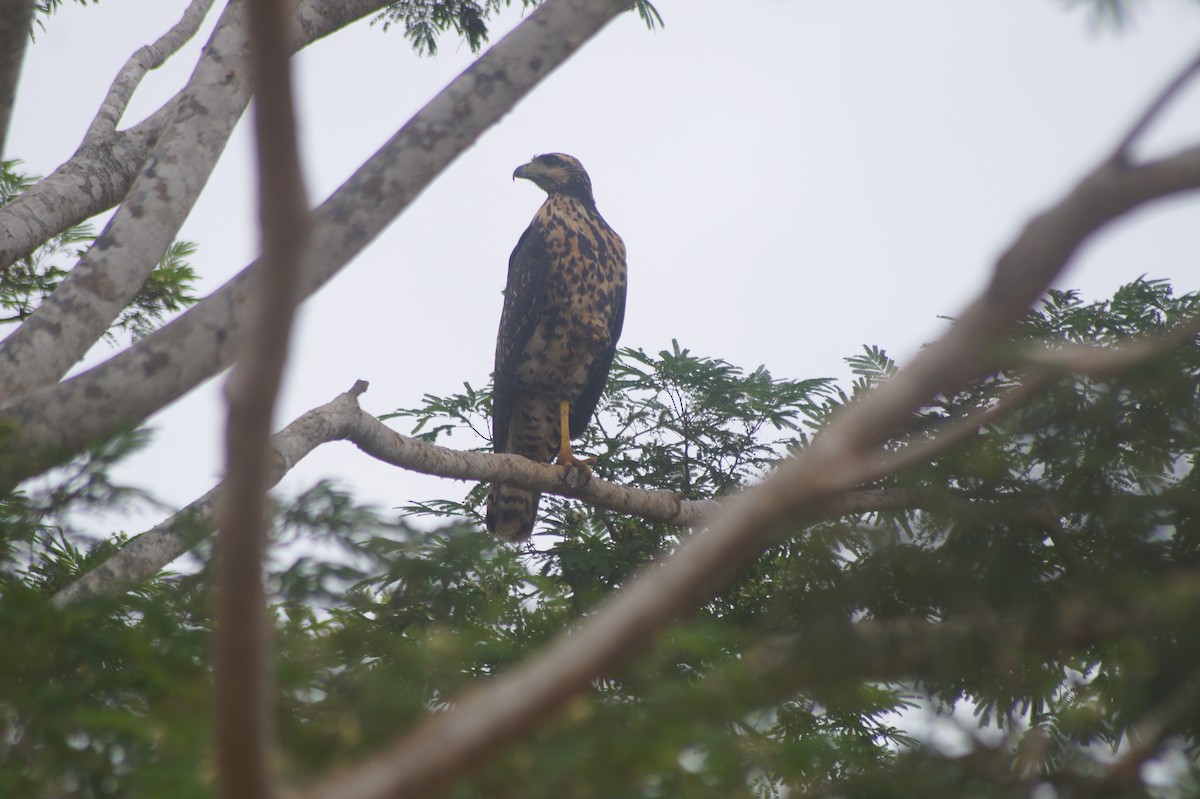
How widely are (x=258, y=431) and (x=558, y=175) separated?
6586 mm

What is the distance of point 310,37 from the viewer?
3.55m

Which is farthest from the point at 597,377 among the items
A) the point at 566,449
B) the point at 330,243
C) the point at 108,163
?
the point at 330,243

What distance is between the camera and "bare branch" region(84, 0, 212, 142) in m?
4.41

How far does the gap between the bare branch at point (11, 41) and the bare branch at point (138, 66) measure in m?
1.98

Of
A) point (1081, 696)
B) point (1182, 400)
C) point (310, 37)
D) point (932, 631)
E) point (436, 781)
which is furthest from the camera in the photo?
point (310, 37)

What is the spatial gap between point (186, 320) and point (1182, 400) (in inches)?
81.5

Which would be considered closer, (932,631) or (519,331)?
(932,631)

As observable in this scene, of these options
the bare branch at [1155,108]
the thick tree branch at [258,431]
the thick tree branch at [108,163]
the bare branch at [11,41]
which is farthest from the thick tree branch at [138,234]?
the bare branch at [1155,108]

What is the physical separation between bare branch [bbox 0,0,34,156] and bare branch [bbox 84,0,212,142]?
Result: 198 centimetres

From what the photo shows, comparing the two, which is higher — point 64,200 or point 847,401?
point 64,200

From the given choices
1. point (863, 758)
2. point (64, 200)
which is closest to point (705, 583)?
point (863, 758)

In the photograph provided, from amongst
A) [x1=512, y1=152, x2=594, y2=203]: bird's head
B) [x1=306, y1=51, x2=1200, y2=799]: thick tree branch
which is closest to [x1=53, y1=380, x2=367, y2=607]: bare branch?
[x1=306, y1=51, x2=1200, y2=799]: thick tree branch

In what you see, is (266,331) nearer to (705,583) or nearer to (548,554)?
(705,583)

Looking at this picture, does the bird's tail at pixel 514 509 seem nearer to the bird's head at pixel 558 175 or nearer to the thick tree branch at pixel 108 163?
the bird's head at pixel 558 175
